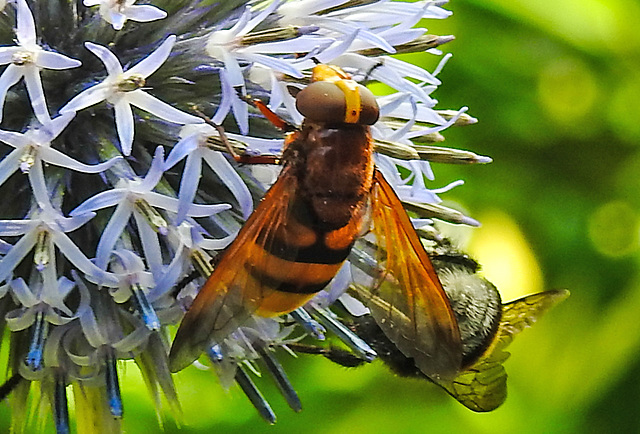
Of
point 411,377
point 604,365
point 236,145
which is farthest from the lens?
point 604,365

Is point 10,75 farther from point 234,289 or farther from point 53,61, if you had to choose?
point 234,289

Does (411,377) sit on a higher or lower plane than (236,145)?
lower

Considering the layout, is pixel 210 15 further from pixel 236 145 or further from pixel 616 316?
pixel 616 316

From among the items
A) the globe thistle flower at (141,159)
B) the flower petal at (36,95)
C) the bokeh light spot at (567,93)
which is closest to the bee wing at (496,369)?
the globe thistle flower at (141,159)

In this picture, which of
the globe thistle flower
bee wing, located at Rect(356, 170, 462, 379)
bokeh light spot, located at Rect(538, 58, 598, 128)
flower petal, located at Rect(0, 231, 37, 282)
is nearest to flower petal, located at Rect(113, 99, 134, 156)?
the globe thistle flower

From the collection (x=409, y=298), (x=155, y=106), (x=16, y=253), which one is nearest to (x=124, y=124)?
(x=155, y=106)

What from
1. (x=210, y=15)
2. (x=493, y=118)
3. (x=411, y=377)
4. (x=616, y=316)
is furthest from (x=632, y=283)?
(x=210, y=15)

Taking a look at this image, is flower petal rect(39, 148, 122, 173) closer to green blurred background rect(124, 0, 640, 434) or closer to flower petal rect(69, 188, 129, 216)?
flower petal rect(69, 188, 129, 216)
